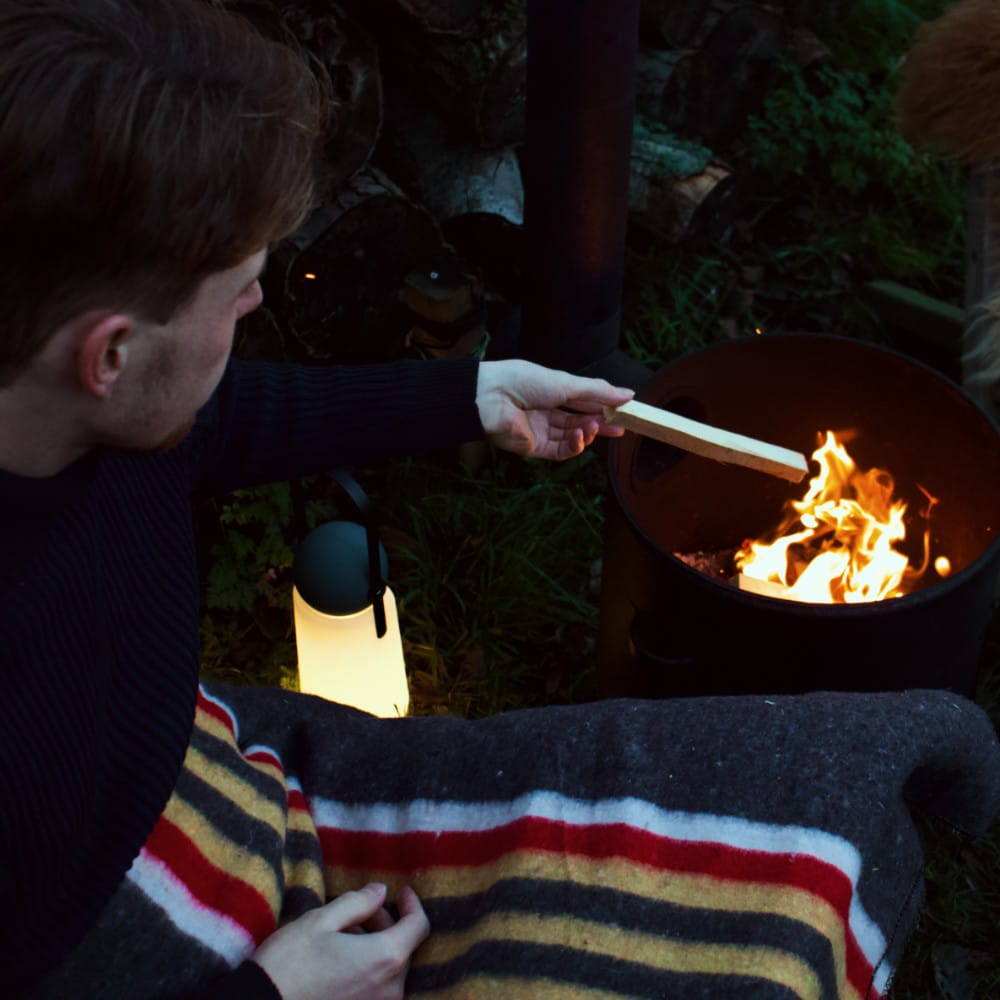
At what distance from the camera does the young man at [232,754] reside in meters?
0.97

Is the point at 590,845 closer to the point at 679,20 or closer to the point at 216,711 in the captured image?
the point at 216,711

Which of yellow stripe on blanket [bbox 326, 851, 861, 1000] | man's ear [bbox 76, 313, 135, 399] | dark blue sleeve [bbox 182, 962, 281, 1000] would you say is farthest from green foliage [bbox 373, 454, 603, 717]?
man's ear [bbox 76, 313, 135, 399]

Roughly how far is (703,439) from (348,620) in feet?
2.58

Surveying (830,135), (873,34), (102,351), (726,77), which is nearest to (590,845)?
(102,351)

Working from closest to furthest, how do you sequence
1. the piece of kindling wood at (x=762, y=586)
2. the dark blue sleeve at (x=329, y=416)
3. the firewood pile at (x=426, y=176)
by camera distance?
the dark blue sleeve at (x=329, y=416) → the piece of kindling wood at (x=762, y=586) → the firewood pile at (x=426, y=176)

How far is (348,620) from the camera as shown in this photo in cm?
208

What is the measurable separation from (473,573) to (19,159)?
1936mm

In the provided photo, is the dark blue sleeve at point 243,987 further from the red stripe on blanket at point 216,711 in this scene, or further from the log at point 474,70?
the log at point 474,70

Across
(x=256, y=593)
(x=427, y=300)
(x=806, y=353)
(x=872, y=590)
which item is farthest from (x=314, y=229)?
(x=872, y=590)

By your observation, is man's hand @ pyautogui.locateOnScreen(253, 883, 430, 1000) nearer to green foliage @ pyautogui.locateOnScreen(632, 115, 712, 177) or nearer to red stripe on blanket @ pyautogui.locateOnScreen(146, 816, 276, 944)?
red stripe on blanket @ pyautogui.locateOnScreen(146, 816, 276, 944)

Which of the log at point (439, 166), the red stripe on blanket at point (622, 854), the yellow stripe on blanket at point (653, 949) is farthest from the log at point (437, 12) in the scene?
the yellow stripe on blanket at point (653, 949)

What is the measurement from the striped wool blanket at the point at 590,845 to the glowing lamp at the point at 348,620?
426 mm

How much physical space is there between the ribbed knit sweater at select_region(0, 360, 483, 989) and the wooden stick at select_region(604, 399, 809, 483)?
25.8 inches

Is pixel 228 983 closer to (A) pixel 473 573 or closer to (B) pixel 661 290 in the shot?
(A) pixel 473 573
